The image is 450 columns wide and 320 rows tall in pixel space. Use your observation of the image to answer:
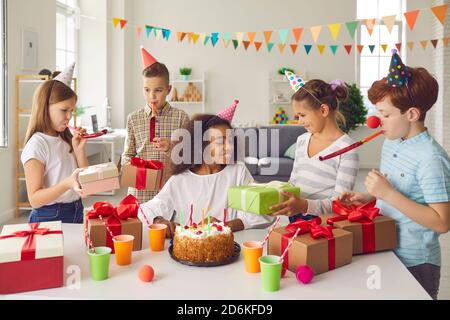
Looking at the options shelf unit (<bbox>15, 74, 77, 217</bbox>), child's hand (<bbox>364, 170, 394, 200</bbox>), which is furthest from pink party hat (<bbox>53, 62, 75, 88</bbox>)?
shelf unit (<bbox>15, 74, 77, 217</bbox>)

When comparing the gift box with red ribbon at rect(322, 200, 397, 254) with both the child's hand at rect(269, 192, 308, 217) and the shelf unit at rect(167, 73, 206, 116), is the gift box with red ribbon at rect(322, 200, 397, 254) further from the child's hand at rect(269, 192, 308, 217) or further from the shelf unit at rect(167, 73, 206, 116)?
the shelf unit at rect(167, 73, 206, 116)

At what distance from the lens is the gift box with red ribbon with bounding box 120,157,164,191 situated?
1.92 meters

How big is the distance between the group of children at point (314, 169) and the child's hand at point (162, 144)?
0.03 ft

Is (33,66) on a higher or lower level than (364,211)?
higher

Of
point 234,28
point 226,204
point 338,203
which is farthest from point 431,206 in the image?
point 234,28

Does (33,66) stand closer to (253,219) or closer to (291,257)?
(253,219)

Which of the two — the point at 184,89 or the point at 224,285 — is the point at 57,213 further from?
the point at 184,89

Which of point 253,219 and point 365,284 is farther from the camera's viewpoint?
point 253,219

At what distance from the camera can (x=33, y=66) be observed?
4766mm

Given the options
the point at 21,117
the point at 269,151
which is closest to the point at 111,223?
the point at 21,117

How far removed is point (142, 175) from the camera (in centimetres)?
194

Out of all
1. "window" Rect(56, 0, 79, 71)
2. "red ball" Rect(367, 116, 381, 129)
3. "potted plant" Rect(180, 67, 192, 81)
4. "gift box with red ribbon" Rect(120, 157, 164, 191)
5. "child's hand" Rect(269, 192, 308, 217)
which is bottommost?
"child's hand" Rect(269, 192, 308, 217)
